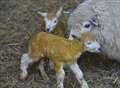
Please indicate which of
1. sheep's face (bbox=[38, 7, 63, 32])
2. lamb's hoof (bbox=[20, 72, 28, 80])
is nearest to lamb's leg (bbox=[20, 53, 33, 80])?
lamb's hoof (bbox=[20, 72, 28, 80])

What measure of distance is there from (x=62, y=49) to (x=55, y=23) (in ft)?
2.13

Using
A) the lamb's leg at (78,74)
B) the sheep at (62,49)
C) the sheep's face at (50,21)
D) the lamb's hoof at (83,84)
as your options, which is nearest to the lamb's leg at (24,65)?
the sheep at (62,49)

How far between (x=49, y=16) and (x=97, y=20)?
598 millimetres

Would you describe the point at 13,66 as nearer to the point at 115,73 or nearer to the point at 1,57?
the point at 1,57

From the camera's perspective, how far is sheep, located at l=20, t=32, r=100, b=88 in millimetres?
5105

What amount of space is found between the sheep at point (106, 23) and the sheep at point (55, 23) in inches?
6.5

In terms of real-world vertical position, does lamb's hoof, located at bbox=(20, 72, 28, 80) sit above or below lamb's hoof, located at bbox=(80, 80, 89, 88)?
below

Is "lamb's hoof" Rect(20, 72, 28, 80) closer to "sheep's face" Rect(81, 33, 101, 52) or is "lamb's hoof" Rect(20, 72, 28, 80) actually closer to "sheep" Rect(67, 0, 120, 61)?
"sheep" Rect(67, 0, 120, 61)

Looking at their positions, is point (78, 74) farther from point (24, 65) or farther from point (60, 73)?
point (24, 65)

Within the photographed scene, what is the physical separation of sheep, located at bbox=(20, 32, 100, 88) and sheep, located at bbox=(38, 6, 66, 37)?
0.29 m

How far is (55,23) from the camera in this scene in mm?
5762

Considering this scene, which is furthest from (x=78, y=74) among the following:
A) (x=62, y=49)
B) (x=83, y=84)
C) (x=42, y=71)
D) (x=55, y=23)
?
(x=55, y=23)

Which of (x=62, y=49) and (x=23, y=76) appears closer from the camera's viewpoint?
(x=62, y=49)

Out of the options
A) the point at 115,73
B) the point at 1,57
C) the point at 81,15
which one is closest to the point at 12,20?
the point at 1,57
